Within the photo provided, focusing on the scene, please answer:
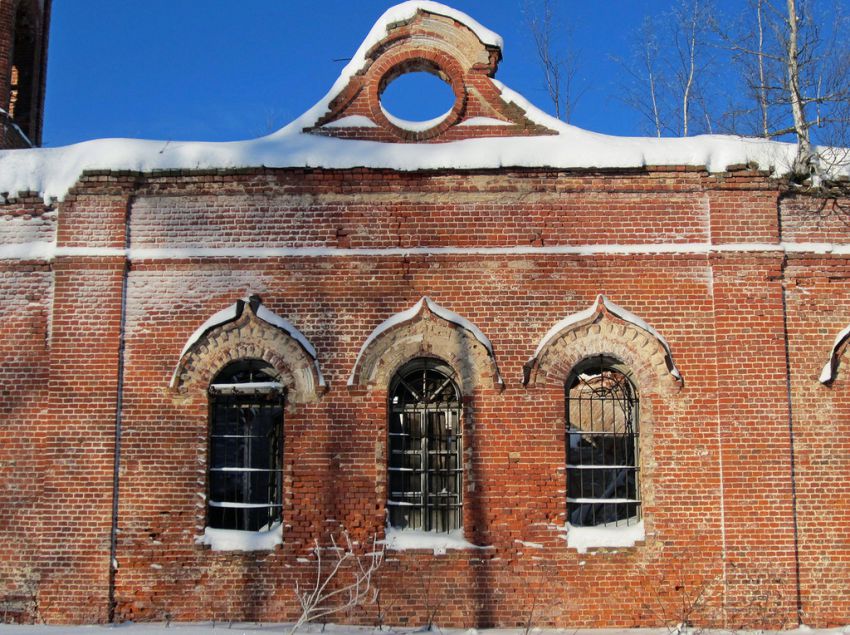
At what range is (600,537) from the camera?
29.3ft

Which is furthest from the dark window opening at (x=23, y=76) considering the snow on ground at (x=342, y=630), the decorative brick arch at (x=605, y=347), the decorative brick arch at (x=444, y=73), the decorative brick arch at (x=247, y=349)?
the decorative brick arch at (x=605, y=347)

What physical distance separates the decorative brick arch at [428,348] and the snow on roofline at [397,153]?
1.70 meters

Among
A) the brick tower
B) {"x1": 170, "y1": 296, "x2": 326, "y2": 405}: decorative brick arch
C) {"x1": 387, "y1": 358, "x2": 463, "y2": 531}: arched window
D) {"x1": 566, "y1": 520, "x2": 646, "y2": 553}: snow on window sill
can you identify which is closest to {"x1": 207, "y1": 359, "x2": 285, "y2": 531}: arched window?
{"x1": 170, "y1": 296, "x2": 326, "y2": 405}: decorative brick arch

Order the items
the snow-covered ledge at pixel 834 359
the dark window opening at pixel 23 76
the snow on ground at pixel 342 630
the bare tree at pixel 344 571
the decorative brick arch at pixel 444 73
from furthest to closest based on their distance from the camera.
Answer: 1. the dark window opening at pixel 23 76
2. the decorative brick arch at pixel 444 73
3. the snow-covered ledge at pixel 834 359
4. the bare tree at pixel 344 571
5. the snow on ground at pixel 342 630

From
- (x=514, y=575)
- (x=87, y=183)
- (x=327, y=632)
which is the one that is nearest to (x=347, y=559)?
(x=327, y=632)

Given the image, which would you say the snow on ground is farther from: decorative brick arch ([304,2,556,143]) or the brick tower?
the brick tower

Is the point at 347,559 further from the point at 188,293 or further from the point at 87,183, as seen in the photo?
the point at 87,183

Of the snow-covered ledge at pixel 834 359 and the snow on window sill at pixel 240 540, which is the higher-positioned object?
the snow-covered ledge at pixel 834 359

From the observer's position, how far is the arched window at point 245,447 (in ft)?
30.5

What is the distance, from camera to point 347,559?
8.96 metres

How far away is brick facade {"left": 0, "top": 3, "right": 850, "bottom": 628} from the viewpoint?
8898 mm

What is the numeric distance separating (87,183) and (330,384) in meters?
3.58

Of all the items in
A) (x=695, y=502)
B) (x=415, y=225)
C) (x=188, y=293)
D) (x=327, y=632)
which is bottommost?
(x=327, y=632)

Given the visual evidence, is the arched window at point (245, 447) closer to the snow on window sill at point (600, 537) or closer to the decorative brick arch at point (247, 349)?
the decorative brick arch at point (247, 349)
